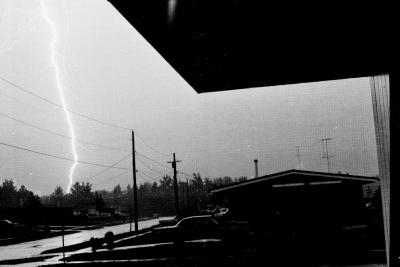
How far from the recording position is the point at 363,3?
308 centimetres

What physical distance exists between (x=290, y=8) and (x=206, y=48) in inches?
44.3

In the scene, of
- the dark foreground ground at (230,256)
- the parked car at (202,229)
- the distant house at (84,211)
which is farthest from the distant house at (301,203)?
the distant house at (84,211)

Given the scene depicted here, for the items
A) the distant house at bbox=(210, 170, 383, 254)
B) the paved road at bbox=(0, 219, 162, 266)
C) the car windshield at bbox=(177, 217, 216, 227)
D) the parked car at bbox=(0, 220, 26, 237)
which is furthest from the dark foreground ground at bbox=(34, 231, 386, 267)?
the parked car at bbox=(0, 220, 26, 237)

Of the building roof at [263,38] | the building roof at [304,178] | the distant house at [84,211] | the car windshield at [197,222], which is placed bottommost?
the distant house at [84,211]

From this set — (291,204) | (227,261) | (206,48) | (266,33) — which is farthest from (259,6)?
(291,204)

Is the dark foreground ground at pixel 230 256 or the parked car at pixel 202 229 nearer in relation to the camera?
the dark foreground ground at pixel 230 256

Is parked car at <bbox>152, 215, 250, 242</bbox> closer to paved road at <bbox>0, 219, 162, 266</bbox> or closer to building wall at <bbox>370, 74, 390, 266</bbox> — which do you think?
paved road at <bbox>0, 219, 162, 266</bbox>

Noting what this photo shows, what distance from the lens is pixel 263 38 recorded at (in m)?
3.84

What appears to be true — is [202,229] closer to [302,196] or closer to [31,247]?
[302,196]

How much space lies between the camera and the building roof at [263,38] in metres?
3.07

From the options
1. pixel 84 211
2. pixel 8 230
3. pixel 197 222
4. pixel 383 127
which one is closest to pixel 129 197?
pixel 84 211

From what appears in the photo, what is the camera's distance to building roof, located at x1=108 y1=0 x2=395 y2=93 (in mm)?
3068

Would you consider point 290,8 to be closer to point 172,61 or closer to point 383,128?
point 172,61

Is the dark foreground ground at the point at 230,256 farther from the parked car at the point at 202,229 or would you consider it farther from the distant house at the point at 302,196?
the distant house at the point at 302,196
